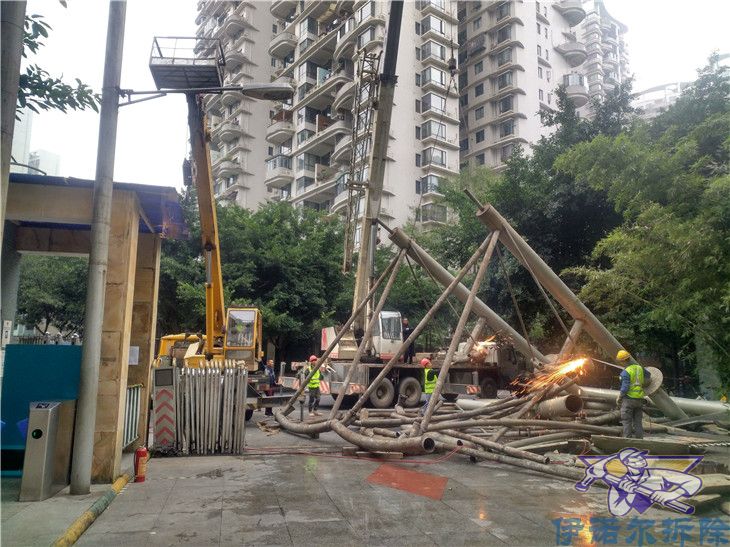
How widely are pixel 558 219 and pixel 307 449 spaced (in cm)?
1563

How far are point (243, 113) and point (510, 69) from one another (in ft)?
92.0

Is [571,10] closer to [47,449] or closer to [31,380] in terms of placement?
[31,380]

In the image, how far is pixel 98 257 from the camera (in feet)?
23.4

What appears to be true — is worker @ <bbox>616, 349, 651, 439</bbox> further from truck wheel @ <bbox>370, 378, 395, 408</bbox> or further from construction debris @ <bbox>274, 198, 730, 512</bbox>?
truck wheel @ <bbox>370, 378, 395, 408</bbox>

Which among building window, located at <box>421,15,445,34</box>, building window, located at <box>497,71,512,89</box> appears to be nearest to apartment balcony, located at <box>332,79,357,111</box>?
building window, located at <box>421,15,445,34</box>

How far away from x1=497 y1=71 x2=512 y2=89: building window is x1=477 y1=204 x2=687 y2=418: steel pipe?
4378cm

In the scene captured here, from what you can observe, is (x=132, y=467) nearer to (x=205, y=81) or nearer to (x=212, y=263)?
(x=212, y=263)

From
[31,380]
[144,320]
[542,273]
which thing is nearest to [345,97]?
[542,273]

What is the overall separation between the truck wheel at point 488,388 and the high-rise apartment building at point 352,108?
71.9 ft

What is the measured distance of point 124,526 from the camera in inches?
223

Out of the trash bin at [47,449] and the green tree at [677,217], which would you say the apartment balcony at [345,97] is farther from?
the trash bin at [47,449]

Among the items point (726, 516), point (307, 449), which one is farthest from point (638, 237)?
point (307, 449)

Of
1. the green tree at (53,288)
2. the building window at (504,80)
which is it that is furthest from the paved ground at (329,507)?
the building window at (504,80)

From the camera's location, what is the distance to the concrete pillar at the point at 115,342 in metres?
7.38
